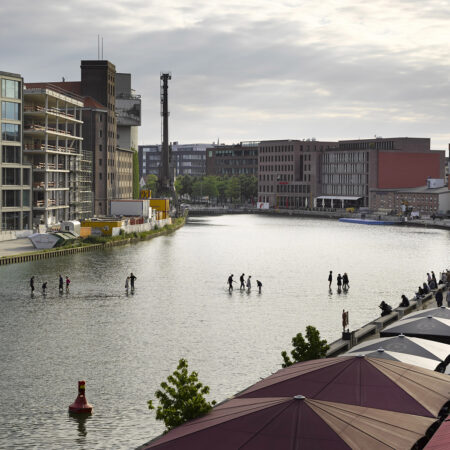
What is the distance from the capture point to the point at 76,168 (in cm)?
13500

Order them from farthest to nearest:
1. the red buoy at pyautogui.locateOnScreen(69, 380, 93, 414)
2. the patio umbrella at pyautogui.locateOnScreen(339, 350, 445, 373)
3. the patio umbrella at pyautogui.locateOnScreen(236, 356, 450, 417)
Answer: the red buoy at pyautogui.locateOnScreen(69, 380, 93, 414)
the patio umbrella at pyautogui.locateOnScreen(339, 350, 445, 373)
the patio umbrella at pyautogui.locateOnScreen(236, 356, 450, 417)

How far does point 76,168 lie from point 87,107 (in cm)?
3117

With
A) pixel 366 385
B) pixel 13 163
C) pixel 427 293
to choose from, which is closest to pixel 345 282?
pixel 427 293

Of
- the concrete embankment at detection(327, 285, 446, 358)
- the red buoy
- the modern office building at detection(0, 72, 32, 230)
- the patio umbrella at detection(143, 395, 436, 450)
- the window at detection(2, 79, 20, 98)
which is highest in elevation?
the window at detection(2, 79, 20, 98)

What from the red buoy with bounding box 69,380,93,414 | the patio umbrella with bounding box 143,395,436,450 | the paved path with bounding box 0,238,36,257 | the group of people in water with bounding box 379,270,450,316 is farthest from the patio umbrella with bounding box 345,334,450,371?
the paved path with bounding box 0,238,36,257

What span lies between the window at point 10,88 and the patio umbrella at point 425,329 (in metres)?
81.8

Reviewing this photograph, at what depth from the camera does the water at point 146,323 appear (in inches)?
1235

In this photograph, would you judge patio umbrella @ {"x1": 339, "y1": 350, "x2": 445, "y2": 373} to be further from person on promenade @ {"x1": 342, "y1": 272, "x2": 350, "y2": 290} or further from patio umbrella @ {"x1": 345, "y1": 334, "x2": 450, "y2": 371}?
person on promenade @ {"x1": 342, "y1": 272, "x2": 350, "y2": 290}

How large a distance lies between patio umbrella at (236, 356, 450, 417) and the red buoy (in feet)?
33.0

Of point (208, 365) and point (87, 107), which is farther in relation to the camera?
point (87, 107)

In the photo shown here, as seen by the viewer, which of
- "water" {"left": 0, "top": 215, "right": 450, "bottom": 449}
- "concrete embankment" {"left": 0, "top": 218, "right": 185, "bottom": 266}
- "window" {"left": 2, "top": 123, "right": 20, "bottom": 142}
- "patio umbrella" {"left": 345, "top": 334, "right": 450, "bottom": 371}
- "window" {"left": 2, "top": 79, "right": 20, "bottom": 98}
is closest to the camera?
"patio umbrella" {"left": 345, "top": 334, "right": 450, "bottom": 371}

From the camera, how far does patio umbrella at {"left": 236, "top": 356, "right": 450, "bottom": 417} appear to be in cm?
2158

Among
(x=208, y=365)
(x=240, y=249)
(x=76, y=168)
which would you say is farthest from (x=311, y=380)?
(x=76, y=168)

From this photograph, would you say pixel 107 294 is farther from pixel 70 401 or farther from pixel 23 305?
pixel 70 401
